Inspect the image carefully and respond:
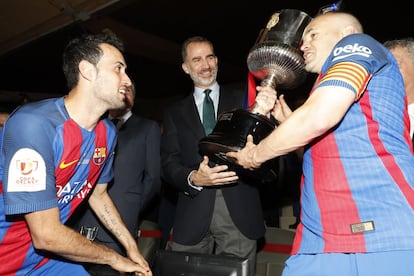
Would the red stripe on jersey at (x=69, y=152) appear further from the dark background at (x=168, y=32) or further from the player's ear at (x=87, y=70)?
the dark background at (x=168, y=32)

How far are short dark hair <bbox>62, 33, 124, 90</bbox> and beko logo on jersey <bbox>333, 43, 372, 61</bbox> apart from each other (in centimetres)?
108

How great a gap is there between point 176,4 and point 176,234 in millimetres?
3813

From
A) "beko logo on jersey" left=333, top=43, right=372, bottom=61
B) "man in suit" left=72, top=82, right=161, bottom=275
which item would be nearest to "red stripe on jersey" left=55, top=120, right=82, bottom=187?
"man in suit" left=72, top=82, right=161, bottom=275

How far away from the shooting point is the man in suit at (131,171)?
97.1 inches

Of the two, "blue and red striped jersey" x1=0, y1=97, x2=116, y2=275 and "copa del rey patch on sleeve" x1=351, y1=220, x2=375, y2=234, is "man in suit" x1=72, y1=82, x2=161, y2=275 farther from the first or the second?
"copa del rey patch on sleeve" x1=351, y1=220, x2=375, y2=234

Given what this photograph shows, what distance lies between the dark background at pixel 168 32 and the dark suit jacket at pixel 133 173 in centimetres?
197

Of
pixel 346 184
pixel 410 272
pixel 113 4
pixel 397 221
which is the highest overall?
pixel 113 4

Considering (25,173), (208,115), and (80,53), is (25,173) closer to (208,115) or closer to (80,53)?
(80,53)

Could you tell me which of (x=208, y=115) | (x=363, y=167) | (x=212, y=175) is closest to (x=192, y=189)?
(x=212, y=175)

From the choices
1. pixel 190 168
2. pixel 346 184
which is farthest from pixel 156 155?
pixel 346 184

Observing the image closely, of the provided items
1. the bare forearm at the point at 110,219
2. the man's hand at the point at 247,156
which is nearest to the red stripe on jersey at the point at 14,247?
the bare forearm at the point at 110,219

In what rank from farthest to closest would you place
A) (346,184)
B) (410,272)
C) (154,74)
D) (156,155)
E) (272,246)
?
1. (154,74)
2. (272,246)
3. (156,155)
4. (346,184)
5. (410,272)

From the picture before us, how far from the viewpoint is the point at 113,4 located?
162 inches

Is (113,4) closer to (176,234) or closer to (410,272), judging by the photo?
(176,234)
